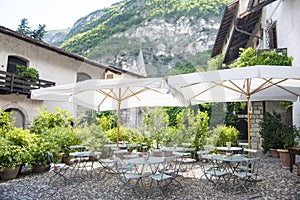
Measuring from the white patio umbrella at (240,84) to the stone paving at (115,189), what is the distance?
1056mm

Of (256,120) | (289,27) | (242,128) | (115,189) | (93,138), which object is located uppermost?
(289,27)

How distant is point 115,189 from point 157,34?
49915mm

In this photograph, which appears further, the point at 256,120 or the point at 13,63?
the point at 13,63

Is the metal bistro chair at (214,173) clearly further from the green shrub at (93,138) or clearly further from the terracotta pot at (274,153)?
the terracotta pot at (274,153)

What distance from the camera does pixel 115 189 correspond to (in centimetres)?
458

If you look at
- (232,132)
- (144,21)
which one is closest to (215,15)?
(144,21)

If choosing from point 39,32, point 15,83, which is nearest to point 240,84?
point 15,83

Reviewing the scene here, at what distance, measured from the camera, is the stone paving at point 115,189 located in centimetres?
414

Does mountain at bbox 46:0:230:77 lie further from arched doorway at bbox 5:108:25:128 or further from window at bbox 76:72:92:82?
arched doorway at bbox 5:108:25:128

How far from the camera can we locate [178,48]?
1922 inches

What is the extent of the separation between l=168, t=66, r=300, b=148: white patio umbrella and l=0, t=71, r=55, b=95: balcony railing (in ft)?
25.1

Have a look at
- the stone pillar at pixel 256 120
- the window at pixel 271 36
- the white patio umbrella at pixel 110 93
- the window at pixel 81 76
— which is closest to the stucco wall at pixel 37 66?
the window at pixel 81 76

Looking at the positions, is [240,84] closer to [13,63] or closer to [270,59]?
[270,59]

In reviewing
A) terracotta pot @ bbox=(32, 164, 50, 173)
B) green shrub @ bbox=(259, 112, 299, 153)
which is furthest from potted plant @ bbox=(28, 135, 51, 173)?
green shrub @ bbox=(259, 112, 299, 153)
